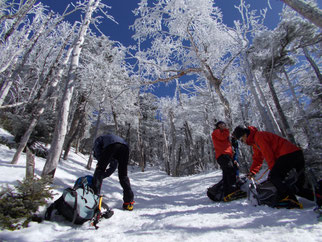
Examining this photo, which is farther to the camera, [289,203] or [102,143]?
[102,143]

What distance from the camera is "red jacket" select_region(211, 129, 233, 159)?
3.77m

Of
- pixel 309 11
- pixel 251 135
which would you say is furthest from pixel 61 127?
pixel 309 11

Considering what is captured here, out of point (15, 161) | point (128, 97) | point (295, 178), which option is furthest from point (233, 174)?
point (128, 97)

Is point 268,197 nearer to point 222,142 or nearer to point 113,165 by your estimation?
point 222,142

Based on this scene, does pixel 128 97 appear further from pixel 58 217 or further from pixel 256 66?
pixel 58 217

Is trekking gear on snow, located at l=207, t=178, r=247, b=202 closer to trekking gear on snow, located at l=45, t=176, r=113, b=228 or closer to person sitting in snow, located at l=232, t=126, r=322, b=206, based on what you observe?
person sitting in snow, located at l=232, t=126, r=322, b=206

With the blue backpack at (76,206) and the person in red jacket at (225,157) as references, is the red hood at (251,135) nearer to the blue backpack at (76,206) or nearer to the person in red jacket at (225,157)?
the person in red jacket at (225,157)

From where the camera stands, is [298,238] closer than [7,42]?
Yes

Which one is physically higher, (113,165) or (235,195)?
(113,165)

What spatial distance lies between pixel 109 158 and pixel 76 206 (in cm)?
106

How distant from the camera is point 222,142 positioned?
12.5 feet

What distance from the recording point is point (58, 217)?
2357 millimetres

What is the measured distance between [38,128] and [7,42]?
3.95m

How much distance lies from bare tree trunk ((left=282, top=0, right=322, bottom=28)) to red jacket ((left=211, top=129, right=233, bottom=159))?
93.9 inches
